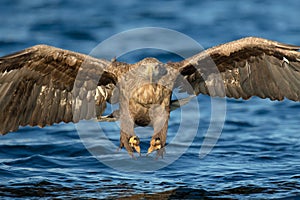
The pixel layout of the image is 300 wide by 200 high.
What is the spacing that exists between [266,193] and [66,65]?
311 centimetres

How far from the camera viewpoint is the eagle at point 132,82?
10945 millimetres

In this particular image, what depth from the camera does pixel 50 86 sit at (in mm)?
11445

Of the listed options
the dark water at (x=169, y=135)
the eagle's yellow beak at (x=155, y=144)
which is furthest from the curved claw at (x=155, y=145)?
the dark water at (x=169, y=135)

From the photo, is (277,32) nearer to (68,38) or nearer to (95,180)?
(68,38)

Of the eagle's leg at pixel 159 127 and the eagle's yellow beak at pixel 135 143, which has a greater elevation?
the eagle's leg at pixel 159 127

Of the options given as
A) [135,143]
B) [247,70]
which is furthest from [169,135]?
[135,143]

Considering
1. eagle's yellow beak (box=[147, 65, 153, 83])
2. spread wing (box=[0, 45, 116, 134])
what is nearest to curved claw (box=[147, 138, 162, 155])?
eagle's yellow beak (box=[147, 65, 153, 83])

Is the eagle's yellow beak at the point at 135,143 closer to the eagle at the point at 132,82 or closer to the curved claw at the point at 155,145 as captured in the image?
the eagle at the point at 132,82

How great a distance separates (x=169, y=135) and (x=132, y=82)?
11.7 ft

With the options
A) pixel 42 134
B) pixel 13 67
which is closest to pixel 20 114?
pixel 13 67

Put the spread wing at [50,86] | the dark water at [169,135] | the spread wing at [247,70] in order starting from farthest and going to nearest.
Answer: the dark water at [169,135], the spread wing at [247,70], the spread wing at [50,86]

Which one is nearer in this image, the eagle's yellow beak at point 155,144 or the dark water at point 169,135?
the eagle's yellow beak at point 155,144

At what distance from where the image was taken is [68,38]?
60.8 feet

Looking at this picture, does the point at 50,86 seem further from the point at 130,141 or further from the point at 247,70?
the point at 247,70
